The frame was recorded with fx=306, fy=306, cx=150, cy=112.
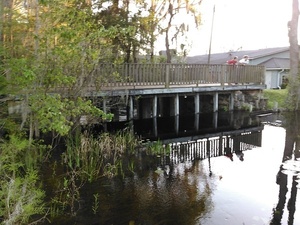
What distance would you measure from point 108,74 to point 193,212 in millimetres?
6469

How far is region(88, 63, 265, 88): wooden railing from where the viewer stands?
11.2 meters

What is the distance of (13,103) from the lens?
6645mm

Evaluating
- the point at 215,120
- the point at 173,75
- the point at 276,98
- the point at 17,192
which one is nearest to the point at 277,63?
the point at 276,98

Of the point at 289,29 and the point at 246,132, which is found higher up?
the point at 289,29

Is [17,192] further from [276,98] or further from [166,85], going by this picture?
[276,98]

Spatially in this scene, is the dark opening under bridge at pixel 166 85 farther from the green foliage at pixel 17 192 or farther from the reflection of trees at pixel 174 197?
the reflection of trees at pixel 174 197

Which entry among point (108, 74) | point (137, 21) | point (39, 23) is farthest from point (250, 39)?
point (39, 23)

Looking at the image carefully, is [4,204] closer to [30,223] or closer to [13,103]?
[30,223]

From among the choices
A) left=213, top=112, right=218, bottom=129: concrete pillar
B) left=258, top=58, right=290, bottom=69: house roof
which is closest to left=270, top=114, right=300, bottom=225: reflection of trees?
left=213, top=112, right=218, bottom=129: concrete pillar

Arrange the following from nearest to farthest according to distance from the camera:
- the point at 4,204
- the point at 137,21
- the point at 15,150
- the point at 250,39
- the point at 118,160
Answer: the point at 4,204 → the point at 15,150 → the point at 118,160 → the point at 137,21 → the point at 250,39

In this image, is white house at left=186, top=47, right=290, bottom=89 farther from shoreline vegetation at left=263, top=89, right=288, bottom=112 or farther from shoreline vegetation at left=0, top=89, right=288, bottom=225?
shoreline vegetation at left=0, top=89, right=288, bottom=225

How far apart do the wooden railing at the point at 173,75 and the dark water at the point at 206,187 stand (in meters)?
2.70

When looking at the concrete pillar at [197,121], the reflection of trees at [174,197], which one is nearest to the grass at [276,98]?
the concrete pillar at [197,121]

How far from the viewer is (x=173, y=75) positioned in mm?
14125
